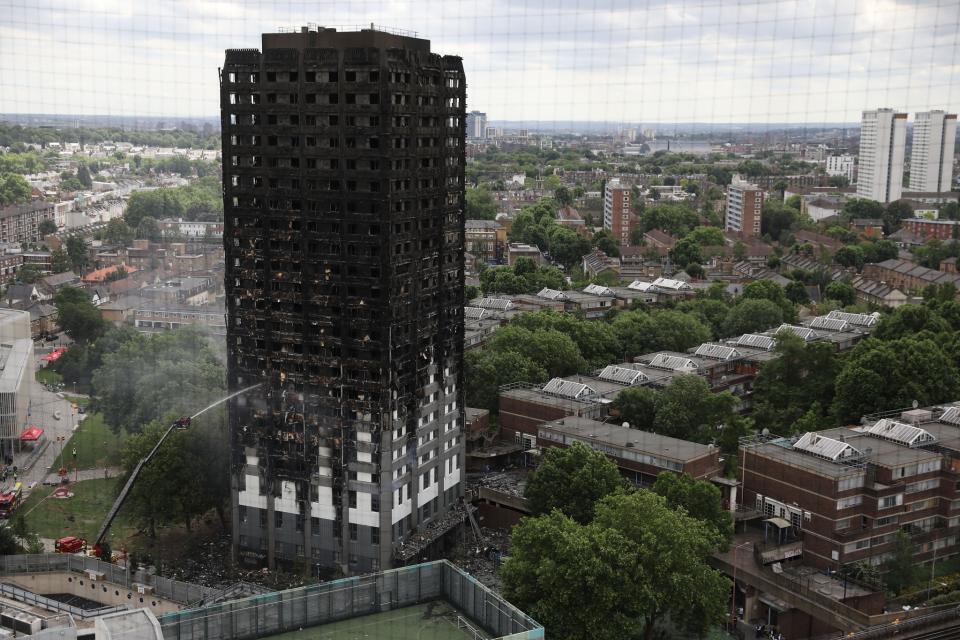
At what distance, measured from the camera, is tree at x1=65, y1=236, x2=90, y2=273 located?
649 inches

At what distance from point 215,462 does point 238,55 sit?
3.03 meters

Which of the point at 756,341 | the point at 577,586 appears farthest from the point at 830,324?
the point at 577,586

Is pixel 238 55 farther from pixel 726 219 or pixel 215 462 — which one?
pixel 726 219

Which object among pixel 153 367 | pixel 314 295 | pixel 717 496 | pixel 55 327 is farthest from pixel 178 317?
pixel 717 496

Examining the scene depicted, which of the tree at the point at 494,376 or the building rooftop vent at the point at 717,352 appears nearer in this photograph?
the tree at the point at 494,376

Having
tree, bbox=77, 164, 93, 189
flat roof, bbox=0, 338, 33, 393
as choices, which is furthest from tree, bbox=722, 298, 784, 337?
tree, bbox=77, 164, 93, 189

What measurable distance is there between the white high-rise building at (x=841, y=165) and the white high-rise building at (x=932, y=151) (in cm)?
715

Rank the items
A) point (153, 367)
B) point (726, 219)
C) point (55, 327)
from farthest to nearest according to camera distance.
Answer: point (726, 219)
point (55, 327)
point (153, 367)

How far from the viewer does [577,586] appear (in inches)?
236

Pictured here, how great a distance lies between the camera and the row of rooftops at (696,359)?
33.3 feet

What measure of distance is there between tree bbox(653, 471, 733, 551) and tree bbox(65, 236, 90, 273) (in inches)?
472

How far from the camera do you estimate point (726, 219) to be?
2698 cm

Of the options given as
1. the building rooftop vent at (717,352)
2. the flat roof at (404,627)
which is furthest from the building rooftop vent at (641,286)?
the flat roof at (404,627)

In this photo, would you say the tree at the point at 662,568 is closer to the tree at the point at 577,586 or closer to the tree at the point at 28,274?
the tree at the point at 577,586
